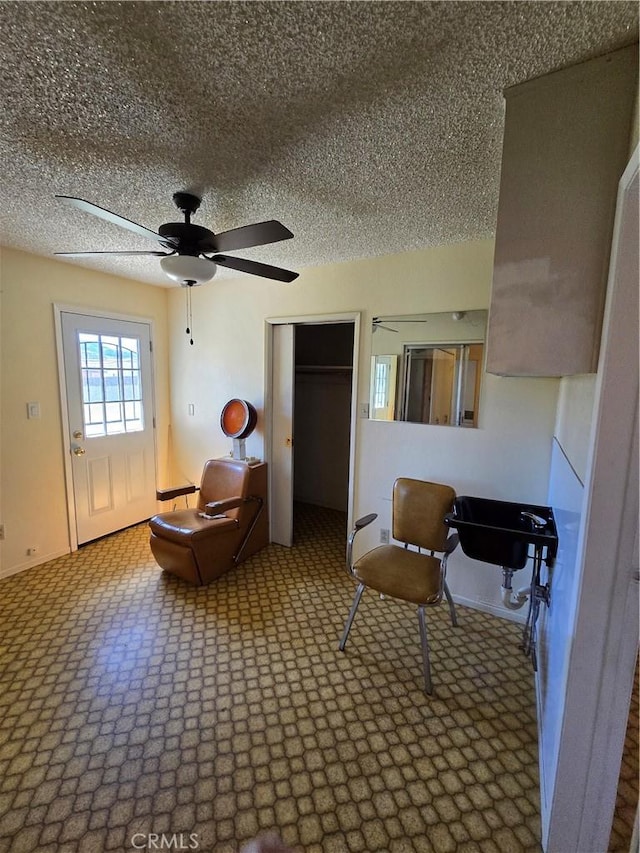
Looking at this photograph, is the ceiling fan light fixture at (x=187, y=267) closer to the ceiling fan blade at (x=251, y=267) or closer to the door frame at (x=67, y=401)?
the ceiling fan blade at (x=251, y=267)

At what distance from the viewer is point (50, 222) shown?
2.19 meters

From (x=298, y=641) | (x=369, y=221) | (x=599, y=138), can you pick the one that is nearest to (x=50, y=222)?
(x=369, y=221)

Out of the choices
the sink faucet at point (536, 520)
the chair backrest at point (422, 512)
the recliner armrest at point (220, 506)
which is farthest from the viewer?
the recliner armrest at point (220, 506)

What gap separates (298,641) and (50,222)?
9.75 ft

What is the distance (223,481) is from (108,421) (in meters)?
1.32

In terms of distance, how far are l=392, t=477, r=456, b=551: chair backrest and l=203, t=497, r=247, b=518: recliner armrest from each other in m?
1.21

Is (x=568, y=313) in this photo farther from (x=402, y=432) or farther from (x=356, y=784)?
(x=356, y=784)

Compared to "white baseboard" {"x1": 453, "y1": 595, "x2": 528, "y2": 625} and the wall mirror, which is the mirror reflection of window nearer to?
the wall mirror

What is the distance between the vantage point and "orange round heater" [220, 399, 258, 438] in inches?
126

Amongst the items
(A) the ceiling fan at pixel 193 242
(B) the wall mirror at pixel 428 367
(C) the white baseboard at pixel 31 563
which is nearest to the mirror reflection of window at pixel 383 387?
(B) the wall mirror at pixel 428 367

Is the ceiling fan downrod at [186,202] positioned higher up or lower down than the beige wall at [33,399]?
higher up

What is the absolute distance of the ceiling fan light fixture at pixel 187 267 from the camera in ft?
5.75

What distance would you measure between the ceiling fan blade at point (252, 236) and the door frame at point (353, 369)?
1.28 meters

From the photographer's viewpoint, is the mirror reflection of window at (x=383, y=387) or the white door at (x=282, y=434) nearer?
the mirror reflection of window at (x=383, y=387)
